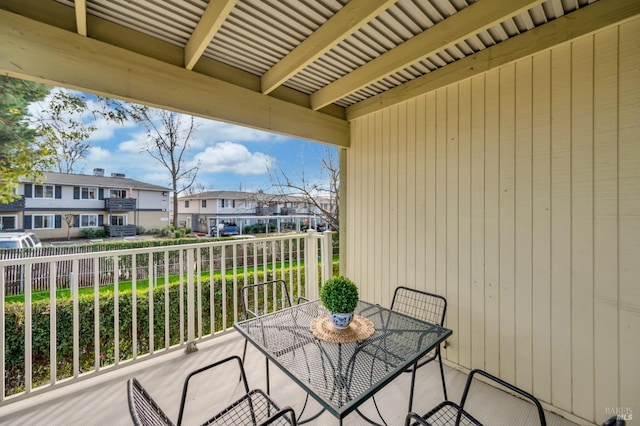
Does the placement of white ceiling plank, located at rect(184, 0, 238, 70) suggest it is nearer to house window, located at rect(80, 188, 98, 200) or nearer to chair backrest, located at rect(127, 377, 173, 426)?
chair backrest, located at rect(127, 377, 173, 426)

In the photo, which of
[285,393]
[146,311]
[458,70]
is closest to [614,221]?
[458,70]

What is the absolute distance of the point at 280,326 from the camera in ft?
5.87

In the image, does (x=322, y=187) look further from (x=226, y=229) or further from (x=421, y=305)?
(x=421, y=305)

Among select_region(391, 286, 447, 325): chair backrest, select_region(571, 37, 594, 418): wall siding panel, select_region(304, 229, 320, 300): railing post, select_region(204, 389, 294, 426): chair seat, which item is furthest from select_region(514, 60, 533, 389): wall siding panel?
select_region(304, 229, 320, 300): railing post

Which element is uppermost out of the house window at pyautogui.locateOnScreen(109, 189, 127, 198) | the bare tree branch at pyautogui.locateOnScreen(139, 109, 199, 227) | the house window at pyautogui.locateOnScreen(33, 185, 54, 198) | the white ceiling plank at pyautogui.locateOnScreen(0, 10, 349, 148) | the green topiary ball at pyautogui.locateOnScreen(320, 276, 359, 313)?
the bare tree branch at pyautogui.locateOnScreen(139, 109, 199, 227)

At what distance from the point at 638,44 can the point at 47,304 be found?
Result: 21.9 feet

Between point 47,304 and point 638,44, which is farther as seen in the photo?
point 47,304

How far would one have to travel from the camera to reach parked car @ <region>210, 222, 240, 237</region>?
917 centimetres

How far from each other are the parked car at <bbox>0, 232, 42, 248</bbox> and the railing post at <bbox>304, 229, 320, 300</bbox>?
13.5ft

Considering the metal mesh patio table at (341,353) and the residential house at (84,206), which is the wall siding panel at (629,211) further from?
the residential house at (84,206)

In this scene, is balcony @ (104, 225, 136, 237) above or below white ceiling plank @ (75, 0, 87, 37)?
below

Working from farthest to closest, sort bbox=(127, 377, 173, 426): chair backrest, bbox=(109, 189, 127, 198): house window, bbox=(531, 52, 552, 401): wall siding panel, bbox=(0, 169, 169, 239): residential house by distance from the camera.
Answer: bbox=(109, 189, 127, 198): house window → bbox=(0, 169, 169, 239): residential house → bbox=(531, 52, 552, 401): wall siding panel → bbox=(127, 377, 173, 426): chair backrest

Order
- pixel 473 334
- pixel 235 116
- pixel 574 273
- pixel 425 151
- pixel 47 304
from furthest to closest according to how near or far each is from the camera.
Answer: 1. pixel 47 304
2. pixel 425 151
3. pixel 235 116
4. pixel 473 334
5. pixel 574 273

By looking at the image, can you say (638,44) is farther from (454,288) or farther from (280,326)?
(280,326)
